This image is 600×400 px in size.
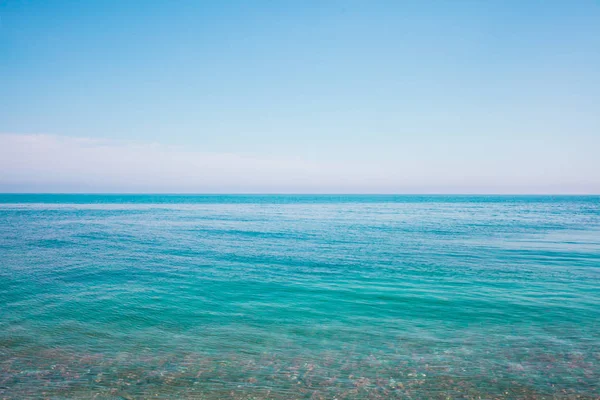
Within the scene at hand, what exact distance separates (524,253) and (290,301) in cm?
1909

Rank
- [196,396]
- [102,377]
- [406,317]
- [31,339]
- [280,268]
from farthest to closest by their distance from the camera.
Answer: [280,268], [406,317], [31,339], [102,377], [196,396]

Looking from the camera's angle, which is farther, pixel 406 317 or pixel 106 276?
pixel 106 276

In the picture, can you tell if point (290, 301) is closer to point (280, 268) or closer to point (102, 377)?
point (280, 268)

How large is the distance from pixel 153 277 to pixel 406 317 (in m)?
13.0

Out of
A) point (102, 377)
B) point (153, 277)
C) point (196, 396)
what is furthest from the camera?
point (153, 277)

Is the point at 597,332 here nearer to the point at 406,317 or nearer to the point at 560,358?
the point at 560,358

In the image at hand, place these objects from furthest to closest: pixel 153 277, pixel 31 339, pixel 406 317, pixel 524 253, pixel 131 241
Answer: pixel 131 241 → pixel 524 253 → pixel 153 277 → pixel 406 317 → pixel 31 339

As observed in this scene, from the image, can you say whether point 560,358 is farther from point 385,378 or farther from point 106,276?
point 106,276

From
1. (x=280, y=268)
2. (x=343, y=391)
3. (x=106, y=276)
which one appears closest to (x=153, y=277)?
(x=106, y=276)

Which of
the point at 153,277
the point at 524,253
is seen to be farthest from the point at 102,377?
the point at 524,253

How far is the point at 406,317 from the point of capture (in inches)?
508

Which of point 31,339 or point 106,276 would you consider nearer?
point 31,339

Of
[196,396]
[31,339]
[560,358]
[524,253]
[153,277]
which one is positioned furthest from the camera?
[524,253]

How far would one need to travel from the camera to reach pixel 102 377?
8750mm
